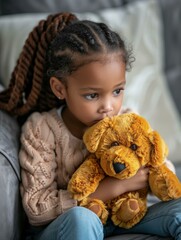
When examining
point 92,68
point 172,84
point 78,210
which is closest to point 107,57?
point 92,68

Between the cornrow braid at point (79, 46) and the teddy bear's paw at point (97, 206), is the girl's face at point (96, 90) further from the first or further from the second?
the teddy bear's paw at point (97, 206)

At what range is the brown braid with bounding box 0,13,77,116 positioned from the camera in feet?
5.01

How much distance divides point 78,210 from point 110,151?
0.16m

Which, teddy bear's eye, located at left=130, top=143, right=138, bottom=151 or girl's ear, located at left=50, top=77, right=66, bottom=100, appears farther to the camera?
girl's ear, located at left=50, top=77, right=66, bottom=100

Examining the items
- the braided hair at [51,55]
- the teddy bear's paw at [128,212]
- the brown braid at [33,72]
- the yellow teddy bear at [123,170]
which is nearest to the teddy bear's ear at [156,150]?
the yellow teddy bear at [123,170]

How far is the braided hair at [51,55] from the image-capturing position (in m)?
1.39

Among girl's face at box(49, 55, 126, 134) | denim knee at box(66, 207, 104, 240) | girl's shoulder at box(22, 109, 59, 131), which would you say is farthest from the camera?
girl's shoulder at box(22, 109, 59, 131)

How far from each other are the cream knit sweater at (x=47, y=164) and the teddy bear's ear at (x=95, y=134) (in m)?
0.10

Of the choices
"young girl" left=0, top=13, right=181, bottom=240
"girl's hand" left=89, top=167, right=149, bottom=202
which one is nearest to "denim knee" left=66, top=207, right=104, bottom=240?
"young girl" left=0, top=13, right=181, bottom=240

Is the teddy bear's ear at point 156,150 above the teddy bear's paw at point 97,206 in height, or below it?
above

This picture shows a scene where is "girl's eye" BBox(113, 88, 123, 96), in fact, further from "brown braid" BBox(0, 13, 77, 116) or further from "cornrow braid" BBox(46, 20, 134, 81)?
"brown braid" BBox(0, 13, 77, 116)

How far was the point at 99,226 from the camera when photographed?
1297mm

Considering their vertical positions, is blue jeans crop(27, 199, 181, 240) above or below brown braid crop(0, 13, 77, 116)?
below

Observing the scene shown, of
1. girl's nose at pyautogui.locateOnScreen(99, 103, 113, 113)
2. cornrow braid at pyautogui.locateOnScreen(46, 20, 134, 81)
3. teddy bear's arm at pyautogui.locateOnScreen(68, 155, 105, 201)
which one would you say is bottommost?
teddy bear's arm at pyautogui.locateOnScreen(68, 155, 105, 201)
